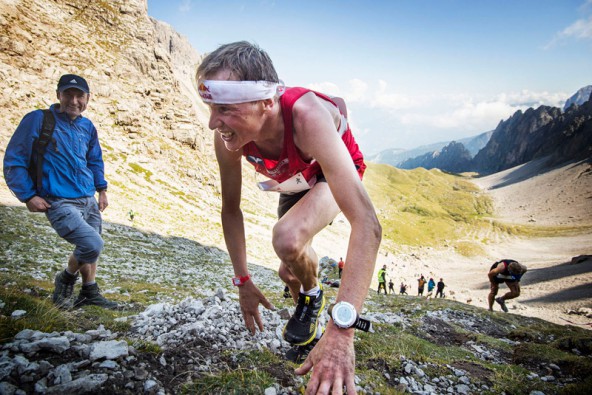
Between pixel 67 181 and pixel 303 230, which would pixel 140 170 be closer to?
pixel 67 181

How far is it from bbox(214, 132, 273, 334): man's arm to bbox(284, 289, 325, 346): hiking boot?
45 cm

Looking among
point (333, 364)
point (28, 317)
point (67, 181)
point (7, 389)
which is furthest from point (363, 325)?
point (67, 181)

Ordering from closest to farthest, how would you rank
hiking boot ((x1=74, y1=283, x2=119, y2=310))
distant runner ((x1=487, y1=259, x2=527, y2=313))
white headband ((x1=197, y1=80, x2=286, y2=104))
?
1. white headband ((x1=197, y1=80, x2=286, y2=104))
2. hiking boot ((x1=74, y1=283, x2=119, y2=310))
3. distant runner ((x1=487, y1=259, x2=527, y2=313))

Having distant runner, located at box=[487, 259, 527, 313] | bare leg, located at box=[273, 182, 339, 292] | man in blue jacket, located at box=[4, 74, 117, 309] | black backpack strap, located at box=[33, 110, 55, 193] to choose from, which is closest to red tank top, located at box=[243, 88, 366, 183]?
bare leg, located at box=[273, 182, 339, 292]

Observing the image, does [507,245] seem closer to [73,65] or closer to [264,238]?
[264,238]

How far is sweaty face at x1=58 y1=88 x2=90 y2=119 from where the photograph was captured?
642 centimetres

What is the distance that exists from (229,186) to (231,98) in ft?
5.21

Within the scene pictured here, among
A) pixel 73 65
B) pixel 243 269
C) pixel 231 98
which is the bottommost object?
pixel 243 269

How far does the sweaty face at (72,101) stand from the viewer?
6.42 metres

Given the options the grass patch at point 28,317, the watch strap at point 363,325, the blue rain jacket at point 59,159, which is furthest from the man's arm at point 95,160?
the watch strap at point 363,325

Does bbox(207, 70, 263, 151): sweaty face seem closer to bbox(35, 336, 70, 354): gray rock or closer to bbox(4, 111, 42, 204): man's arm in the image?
bbox(35, 336, 70, 354): gray rock

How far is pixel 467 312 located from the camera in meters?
13.8

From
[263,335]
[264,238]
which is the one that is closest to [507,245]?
[264,238]

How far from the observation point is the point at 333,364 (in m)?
2.30
